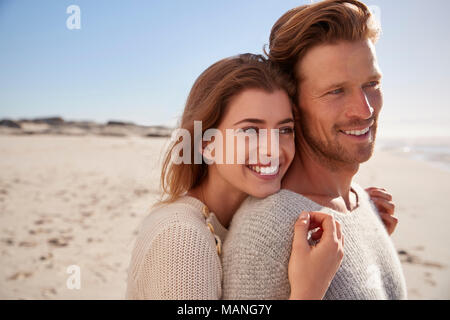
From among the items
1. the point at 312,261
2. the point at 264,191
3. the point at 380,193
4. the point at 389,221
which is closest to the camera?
the point at 312,261

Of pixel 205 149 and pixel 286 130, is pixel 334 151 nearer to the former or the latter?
pixel 286 130

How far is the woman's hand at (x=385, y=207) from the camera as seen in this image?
99.0 inches

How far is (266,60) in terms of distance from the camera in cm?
214

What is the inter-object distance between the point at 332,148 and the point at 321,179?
0.21m

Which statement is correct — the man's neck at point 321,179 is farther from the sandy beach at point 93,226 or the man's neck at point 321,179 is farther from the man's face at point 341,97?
the sandy beach at point 93,226

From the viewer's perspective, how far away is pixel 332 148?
2125 millimetres

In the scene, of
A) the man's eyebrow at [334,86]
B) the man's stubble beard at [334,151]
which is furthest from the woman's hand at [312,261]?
the man's eyebrow at [334,86]

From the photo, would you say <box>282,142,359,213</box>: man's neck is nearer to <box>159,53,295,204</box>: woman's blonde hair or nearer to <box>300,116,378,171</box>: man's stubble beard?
<box>300,116,378,171</box>: man's stubble beard

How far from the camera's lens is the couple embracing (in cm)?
152

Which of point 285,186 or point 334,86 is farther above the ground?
point 334,86

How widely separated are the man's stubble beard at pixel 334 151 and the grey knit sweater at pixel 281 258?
396mm

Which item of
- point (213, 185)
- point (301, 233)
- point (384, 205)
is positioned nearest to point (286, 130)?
point (213, 185)

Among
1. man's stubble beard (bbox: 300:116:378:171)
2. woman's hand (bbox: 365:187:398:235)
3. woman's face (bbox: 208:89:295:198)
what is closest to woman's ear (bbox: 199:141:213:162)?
woman's face (bbox: 208:89:295:198)
